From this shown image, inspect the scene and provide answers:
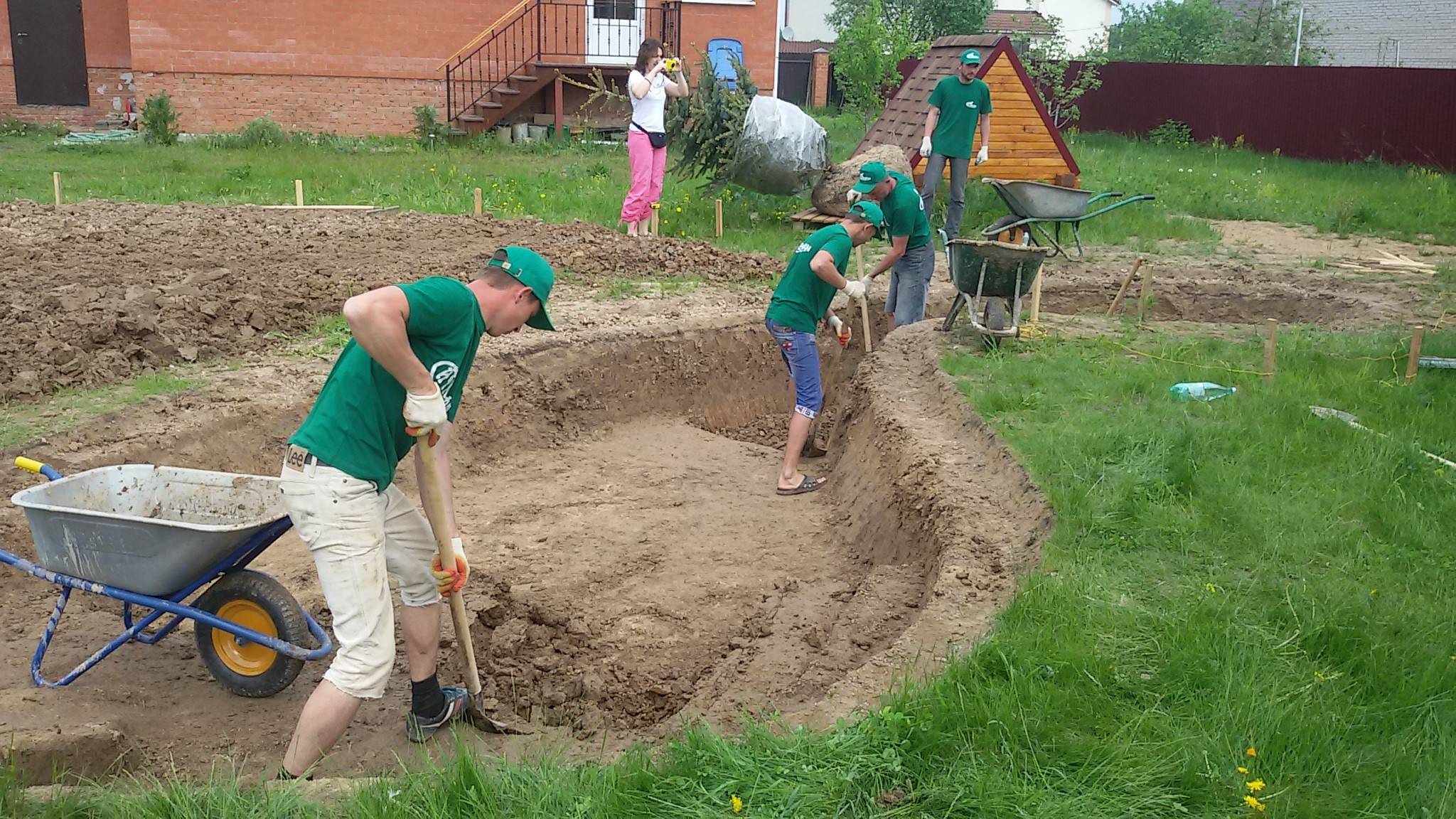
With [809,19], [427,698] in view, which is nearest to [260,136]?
[427,698]

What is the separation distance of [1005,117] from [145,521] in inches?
466

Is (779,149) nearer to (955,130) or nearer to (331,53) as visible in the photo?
(955,130)

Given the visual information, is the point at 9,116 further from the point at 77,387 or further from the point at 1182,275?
the point at 1182,275

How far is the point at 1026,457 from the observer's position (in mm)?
5879

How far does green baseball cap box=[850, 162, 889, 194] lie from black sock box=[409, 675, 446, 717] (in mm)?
4851

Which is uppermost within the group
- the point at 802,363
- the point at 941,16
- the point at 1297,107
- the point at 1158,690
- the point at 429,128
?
the point at 941,16

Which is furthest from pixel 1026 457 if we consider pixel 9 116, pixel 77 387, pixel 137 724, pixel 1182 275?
pixel 9 116

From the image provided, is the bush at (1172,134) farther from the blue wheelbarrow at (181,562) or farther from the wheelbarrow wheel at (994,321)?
the blue wheelbarrow at (181,562)

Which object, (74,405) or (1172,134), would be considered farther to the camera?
(1172,134)

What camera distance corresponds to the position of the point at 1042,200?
1171 cm

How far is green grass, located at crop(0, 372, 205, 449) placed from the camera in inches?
254

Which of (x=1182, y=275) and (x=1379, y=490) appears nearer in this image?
(x=1379, y=490)

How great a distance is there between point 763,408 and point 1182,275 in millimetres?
4774

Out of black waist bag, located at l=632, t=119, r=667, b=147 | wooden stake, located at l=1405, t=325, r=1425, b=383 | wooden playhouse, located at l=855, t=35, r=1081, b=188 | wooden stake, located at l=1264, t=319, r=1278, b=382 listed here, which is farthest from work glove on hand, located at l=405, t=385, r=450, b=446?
wooden playhouse, located at l=855, t=35, r=1081, b=188
